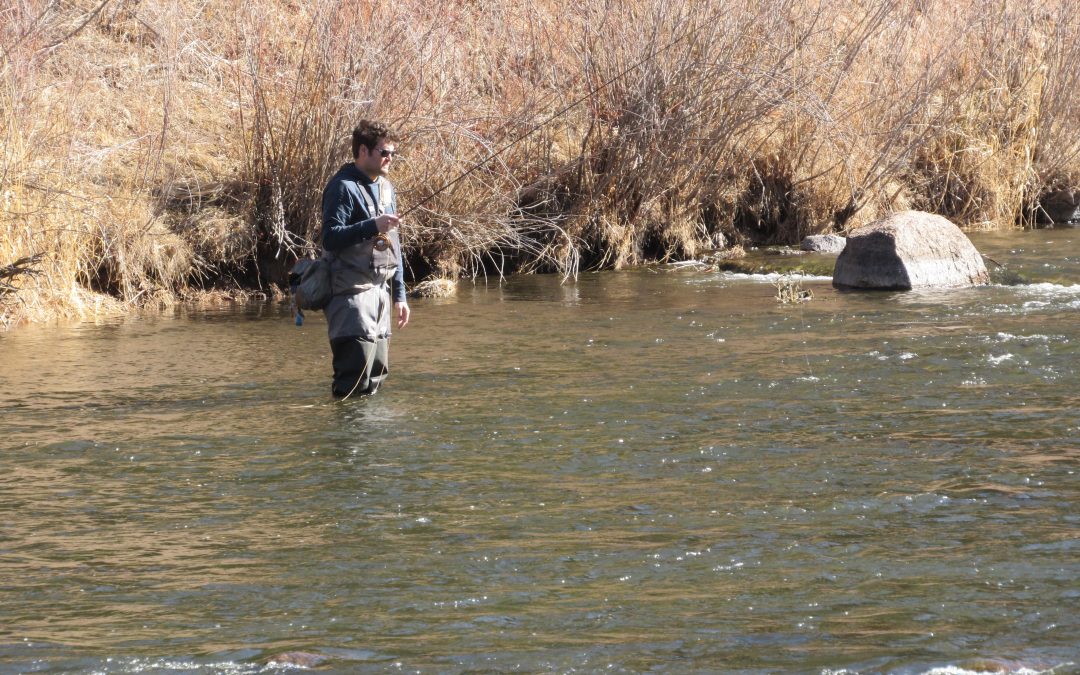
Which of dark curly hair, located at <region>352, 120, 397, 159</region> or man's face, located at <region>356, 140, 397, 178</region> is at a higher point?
dark curly hair, located at <region>352, 120, 397, 159</region>

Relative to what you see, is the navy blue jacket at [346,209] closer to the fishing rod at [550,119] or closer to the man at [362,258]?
the man at [362,258]

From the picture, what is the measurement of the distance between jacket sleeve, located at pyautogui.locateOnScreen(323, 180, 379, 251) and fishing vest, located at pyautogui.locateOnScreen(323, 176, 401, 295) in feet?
0.39

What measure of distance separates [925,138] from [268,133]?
25.6ft

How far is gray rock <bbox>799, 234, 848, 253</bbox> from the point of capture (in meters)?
15.2

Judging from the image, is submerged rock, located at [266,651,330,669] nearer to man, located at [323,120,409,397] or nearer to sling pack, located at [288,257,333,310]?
man, located at [323,120,409,397]

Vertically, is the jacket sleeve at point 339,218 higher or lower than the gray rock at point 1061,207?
lower

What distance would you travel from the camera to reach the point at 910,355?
356 inches

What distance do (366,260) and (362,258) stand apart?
24 millimetres

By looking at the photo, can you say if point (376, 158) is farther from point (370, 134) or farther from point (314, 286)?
point (314, 286)

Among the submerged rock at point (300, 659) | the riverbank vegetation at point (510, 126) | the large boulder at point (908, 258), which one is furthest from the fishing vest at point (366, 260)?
the large boulder at point (908, 258)

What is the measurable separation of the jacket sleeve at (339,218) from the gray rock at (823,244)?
866 cm

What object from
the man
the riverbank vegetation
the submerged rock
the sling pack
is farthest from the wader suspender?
the riverbank vegetation

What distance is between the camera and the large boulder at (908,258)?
12484mm

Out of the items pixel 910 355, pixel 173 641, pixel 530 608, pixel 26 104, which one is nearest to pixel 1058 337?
pixel 910 355
